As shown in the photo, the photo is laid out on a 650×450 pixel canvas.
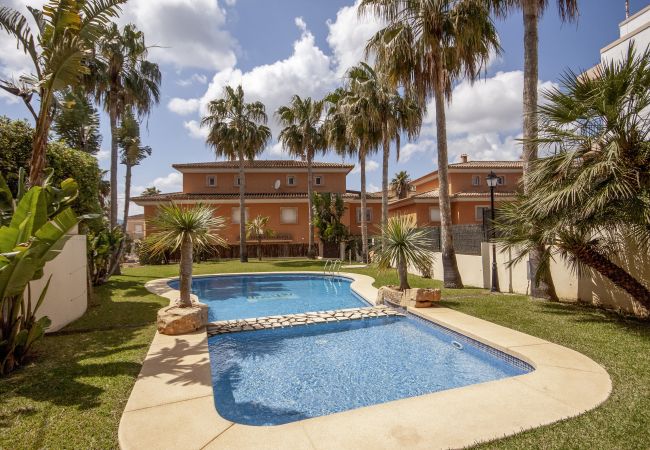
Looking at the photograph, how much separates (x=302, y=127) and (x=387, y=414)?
2267 centimetres

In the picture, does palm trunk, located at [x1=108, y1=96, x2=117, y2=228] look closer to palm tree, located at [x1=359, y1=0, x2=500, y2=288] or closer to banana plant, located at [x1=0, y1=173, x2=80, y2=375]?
banana plant, located at [x1=0, y1=173, x2=80, y2=375]

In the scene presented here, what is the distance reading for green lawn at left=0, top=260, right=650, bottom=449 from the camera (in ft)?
10.5

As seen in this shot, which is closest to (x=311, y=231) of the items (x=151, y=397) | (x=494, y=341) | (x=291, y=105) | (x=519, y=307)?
(x=291, y=105)

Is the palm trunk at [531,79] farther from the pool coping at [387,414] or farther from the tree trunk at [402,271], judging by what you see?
the pool coping at [387,414]

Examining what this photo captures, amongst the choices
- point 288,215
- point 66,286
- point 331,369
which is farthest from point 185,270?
point 288,215

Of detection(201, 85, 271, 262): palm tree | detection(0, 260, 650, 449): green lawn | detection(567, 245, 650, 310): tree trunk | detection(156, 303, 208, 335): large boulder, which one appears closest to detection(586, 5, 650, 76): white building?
detection(567, 245, 650, 310): tree trunk

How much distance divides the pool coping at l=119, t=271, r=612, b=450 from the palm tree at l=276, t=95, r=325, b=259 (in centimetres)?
2038

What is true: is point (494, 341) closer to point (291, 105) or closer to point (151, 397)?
point (151, 397)

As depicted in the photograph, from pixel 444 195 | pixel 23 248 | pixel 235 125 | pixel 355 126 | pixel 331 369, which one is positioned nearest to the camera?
pixel 23 248

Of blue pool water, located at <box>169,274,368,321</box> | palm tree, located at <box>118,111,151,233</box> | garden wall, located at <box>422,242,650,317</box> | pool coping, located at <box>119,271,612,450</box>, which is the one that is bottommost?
blue pool water, located at <box>169,274,368,321</box>

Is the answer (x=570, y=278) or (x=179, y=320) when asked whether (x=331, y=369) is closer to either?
(x=179, y=320)

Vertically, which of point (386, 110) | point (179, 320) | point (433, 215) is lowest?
point (179, 320)

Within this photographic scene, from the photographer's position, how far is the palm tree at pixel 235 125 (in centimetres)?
2372

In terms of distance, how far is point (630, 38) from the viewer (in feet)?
35.5
